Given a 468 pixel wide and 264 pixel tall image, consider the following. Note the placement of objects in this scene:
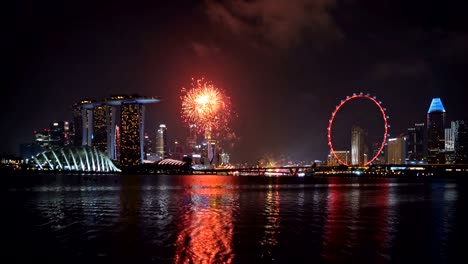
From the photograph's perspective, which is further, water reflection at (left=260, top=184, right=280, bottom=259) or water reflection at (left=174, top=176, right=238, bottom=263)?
water reflection at (left=260, top=184, right=280, bottom=259)

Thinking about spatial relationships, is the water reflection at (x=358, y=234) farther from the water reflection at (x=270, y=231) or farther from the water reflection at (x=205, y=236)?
the water reflection at (x=205, y=236)

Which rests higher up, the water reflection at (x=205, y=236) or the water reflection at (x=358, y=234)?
the water reflection at (x=205, y=236)

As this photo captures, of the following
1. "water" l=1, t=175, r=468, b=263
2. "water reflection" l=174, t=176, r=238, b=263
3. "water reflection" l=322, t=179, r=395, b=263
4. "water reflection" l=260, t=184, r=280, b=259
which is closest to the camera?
"water reflection" l=174, t=176, r=238, b=263

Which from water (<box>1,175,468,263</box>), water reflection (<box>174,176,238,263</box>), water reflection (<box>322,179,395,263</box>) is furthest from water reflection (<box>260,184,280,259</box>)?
water reflection (<box>322,179,395,263</box>)

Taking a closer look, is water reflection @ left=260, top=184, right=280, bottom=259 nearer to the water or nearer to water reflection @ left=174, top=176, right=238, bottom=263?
the water

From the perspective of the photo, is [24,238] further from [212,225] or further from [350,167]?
[350,167]

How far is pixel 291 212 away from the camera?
138 feet

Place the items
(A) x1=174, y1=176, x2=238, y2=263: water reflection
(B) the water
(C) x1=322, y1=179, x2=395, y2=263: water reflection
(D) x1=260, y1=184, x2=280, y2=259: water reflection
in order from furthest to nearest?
1. (D) x1=260, y1=184, x2=280, y2=259: water reflection
2. (C) x1=322, y1=179, x2=395, y2=263: water reflection
3. (B) the water
4. (A) x1=174, y1=176, x2=238, y2=263: water reflection

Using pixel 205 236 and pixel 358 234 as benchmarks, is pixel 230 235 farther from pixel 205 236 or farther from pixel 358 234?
pixel 358 234

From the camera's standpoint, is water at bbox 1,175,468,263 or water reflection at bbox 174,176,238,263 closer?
water reflection at bbox 174,176,238,263

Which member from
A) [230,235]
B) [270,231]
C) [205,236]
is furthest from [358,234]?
[205,236]

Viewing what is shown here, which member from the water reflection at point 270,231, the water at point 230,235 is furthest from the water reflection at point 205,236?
the water reflection at point 270,231

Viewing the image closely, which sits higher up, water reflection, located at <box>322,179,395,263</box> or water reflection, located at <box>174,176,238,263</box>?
water reflection, located at <box>174,176,238,263</box>

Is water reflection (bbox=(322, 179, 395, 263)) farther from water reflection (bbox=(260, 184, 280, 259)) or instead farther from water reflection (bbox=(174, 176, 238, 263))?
water reflection (bbox=(174, 176, 238, 263))
